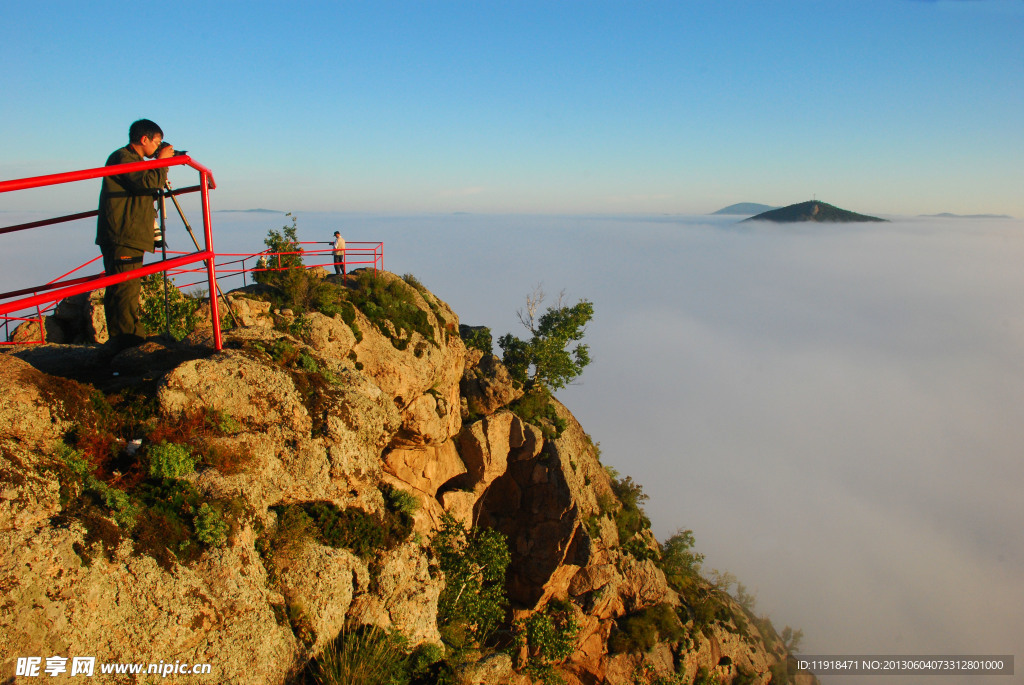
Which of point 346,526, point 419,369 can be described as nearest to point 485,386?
point 419,369

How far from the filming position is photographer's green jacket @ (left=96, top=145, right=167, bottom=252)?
374 inches

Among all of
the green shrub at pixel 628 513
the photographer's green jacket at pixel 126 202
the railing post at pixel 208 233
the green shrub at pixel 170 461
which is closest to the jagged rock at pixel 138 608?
the green shrub at pixel 170 461

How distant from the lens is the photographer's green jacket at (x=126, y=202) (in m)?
9.49

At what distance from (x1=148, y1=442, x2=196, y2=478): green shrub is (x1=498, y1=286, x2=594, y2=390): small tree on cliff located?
830 inches

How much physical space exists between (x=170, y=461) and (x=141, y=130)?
240 inches

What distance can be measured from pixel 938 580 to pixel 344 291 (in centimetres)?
19845

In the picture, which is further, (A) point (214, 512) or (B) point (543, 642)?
(B) point (543, 642)

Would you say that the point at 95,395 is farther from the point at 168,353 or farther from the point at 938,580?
the point at 938,580

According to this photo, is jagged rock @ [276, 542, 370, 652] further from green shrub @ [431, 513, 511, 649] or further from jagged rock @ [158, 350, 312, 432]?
green shrub @ [431, 513, 511, 649]

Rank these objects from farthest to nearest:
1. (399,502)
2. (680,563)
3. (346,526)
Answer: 1. (680,563)
2. (399,502)
3. (346,526)

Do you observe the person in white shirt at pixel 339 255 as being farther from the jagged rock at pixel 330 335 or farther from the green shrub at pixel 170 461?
the green shrub at pixel 170 461

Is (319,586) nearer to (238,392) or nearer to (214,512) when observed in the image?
(214,512)

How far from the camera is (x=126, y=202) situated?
966 cm

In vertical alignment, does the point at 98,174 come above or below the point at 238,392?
above
